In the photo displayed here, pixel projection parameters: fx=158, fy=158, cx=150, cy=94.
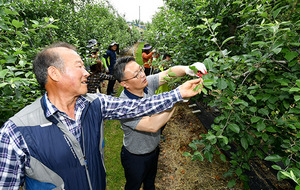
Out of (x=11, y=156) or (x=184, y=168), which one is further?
(x=184, y=168)

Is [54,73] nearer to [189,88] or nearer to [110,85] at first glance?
[189,88]

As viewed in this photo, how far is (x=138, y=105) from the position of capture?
1678 millimetres

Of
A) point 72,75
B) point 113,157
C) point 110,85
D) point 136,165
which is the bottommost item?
point 113,157

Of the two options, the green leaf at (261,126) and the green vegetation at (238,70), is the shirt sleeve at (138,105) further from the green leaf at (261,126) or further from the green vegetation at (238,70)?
the green leaf at (261,126)

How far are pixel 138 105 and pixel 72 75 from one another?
2.27 feet

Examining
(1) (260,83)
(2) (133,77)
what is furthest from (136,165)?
(1) (260,83)

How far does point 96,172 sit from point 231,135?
1.47 metres

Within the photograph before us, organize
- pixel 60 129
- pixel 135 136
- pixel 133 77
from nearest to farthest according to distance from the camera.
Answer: pixel 60 129, pixel 133 77, pixel 135 136

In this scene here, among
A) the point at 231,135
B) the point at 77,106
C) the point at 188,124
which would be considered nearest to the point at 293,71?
the point at 231,135

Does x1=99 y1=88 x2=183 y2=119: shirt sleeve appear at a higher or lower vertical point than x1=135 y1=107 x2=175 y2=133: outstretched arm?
higher

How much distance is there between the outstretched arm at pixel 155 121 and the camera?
68.5 inches

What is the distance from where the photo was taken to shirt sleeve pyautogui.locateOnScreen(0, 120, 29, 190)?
3.51 ft

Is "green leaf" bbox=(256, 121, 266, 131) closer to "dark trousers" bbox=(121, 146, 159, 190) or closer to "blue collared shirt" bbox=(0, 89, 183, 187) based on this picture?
"blue collared shirt" bbox=(0, 89, 183, 187)

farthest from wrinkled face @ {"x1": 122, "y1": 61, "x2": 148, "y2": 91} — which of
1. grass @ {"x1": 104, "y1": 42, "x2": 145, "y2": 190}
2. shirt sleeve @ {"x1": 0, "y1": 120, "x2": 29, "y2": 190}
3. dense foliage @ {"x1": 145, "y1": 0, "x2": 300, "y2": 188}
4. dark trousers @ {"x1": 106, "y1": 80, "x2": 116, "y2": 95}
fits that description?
dark trousers @ {"x1": 106, "y1": 80, "x2": 116, "y2": 95}
